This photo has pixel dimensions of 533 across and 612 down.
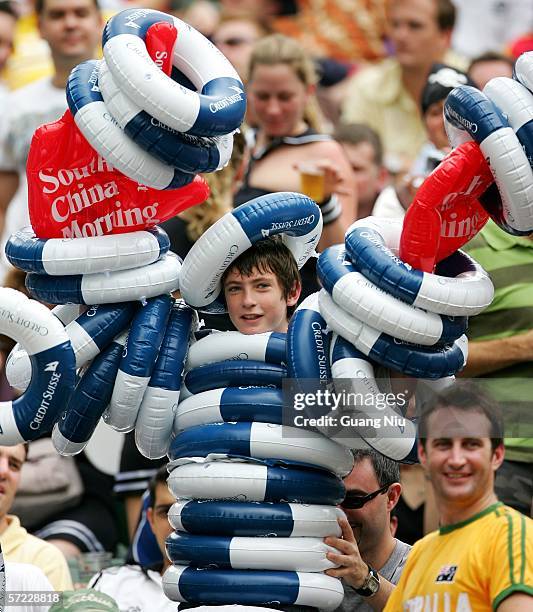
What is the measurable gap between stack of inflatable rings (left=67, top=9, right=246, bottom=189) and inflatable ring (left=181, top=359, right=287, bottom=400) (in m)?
0.60

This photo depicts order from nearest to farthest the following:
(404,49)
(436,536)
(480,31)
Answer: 1. (436,536)
2. (404,49)
3. (480,31)

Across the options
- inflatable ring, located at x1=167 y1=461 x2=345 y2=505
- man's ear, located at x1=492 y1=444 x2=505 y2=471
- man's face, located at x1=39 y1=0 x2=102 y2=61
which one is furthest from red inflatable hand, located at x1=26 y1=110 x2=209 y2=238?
man's face, located at x1=39 y1=0 x2=102 y2=61

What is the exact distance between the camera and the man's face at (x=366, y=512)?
5508 millimetres

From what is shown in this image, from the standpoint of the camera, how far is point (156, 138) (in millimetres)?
5016

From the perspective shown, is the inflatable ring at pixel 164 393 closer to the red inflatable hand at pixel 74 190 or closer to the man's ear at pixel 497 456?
the red inflatable hand at pixel 74 190

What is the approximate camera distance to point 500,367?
5.98 m

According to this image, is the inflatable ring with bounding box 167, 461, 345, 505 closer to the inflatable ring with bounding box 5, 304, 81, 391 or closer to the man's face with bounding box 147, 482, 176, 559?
the inflatable ring with bounding box 5, 304, 81, 391

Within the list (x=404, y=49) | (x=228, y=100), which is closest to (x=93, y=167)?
(x=228, y=100)

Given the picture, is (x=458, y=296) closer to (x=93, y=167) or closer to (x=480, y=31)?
(x=93, y=167)

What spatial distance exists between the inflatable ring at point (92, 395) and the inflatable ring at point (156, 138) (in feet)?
1.95

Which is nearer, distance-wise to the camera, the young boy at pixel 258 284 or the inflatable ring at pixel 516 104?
the inflatable ring at pixel 516 104

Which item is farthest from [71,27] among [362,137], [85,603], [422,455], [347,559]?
[422,455]

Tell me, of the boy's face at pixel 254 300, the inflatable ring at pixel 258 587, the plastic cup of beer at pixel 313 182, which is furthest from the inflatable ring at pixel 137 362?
the plastic cup of beer at pixel 313 182

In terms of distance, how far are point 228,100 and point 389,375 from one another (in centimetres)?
98
